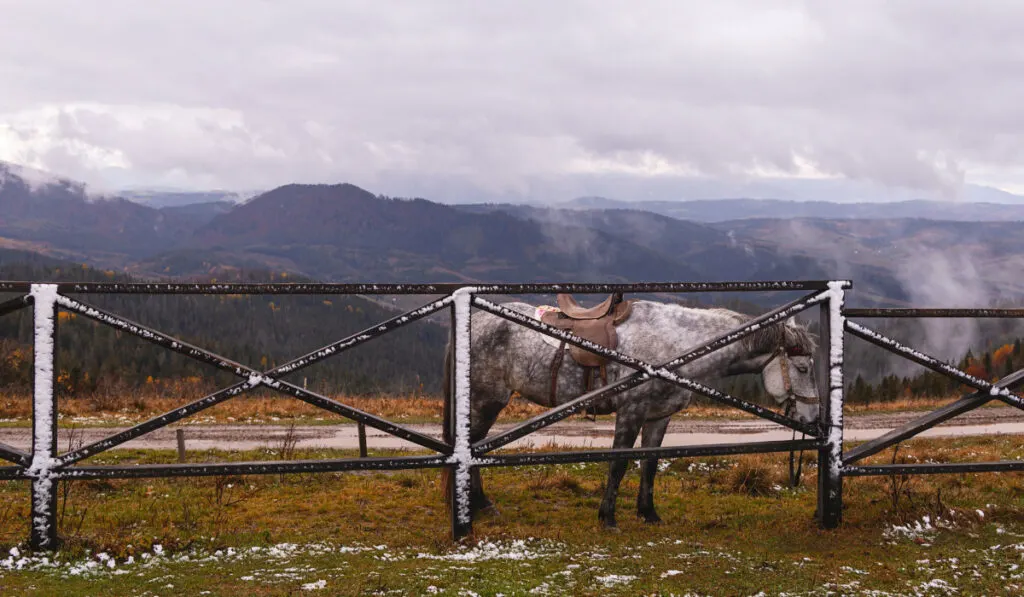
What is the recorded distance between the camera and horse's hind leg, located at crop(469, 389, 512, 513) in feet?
29.3

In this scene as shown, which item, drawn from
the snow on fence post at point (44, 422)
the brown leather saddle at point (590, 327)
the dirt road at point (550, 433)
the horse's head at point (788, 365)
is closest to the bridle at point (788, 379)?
the horse's head at point (788, 365)

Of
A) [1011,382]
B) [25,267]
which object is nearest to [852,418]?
[1011,382]

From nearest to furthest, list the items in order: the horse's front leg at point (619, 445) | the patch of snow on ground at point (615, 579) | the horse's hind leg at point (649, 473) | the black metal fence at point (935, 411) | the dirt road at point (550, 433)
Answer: the patch of snow on ground at point (615, 579) → the black metal fence at point (935, 411) → the horse's front leg at point (619, 445) → the horse's hind leg at point (649, 473) → the dirt road at point (550, 433)

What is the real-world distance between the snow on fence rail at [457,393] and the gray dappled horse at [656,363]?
1.45 ft

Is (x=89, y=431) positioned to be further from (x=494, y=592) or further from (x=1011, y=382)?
(x=1011, y=382)

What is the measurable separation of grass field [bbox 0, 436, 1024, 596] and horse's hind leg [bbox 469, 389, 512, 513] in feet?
1.05

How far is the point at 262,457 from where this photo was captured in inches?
578

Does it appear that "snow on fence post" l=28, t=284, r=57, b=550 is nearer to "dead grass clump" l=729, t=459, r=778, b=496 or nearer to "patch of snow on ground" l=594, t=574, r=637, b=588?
"patch of snow on ground" l=594, t=574, r=637, b=588

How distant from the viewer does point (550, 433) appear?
2109 centimetres

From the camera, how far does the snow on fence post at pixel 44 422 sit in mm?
5969

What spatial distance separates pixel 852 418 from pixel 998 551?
69.5ft

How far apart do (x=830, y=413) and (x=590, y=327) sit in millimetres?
2456

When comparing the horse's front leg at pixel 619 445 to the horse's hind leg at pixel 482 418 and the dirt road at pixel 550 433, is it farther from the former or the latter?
the dirt road at pixel 550 433

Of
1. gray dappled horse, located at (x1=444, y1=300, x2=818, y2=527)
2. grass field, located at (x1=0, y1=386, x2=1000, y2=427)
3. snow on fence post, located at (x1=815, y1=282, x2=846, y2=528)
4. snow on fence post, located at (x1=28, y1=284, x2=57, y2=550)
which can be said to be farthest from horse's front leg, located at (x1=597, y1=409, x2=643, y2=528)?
grass field, located at (x1=0, y1=386, x2=1000, y2=427)
